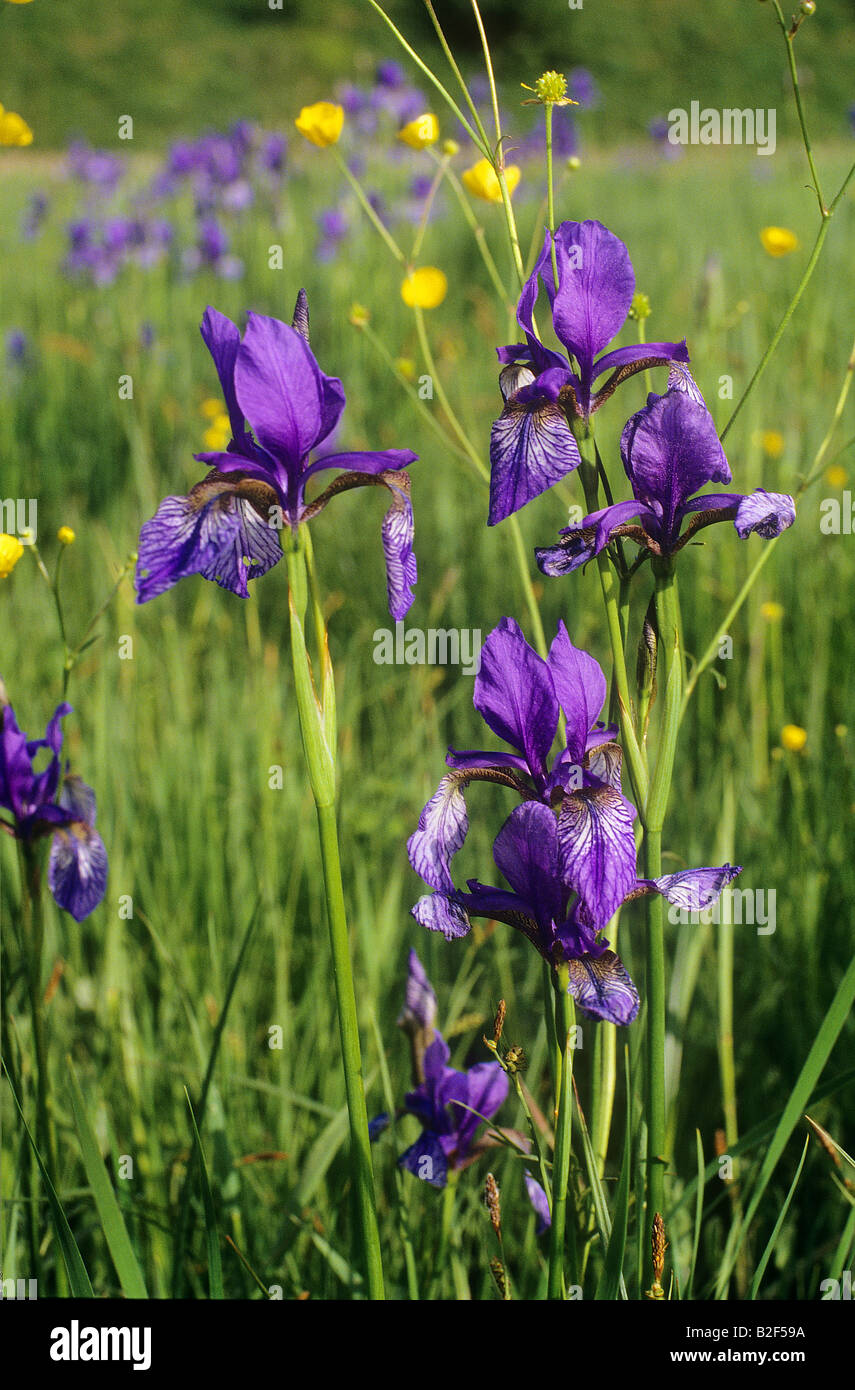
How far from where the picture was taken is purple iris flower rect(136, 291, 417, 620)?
815mm

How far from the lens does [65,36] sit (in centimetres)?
1232

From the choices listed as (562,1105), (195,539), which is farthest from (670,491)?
(562,1105)

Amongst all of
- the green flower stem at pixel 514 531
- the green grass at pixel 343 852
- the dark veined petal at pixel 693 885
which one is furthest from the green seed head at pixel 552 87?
the dark veined petal at pixel 693 885

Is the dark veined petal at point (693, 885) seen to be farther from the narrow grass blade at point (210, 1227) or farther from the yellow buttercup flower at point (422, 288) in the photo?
the yellow buttercup flower at point (422, 288)

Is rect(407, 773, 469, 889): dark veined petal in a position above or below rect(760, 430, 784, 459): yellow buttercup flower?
below

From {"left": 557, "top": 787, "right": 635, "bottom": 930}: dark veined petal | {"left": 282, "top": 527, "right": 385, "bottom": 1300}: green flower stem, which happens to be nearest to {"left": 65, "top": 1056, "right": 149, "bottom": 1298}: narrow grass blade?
{"left": 282, "top": 527, "right": 385, "bottom": 1300}: green flower stem

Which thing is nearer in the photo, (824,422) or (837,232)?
(824,422)

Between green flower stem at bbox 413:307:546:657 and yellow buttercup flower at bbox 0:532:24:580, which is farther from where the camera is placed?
green flower stem at bbox 413:307:546:657

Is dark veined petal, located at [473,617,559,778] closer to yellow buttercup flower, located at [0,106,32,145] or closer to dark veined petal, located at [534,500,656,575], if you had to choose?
dark veined petal, located at [534,500,656,575]

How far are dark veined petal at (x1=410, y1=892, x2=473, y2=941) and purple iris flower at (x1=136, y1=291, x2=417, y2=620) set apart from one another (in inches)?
8.6

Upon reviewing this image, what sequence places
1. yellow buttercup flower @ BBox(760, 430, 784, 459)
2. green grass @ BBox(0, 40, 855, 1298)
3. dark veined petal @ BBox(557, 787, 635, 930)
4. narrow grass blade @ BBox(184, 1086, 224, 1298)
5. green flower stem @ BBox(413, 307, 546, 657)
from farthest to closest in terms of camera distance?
1. yellow buttercup flower @ BBox(760, 430, 784, 459)
2. green grass @ BBox(0, 40, 855, 1298)
3. green flower stem @ BBox(413, 307, 546, 657)
4. narrow grass blade @ BBox(184, 1086, 224, 1298)
5. dark veined petal @ BBox(557, 787, 635, 930)
